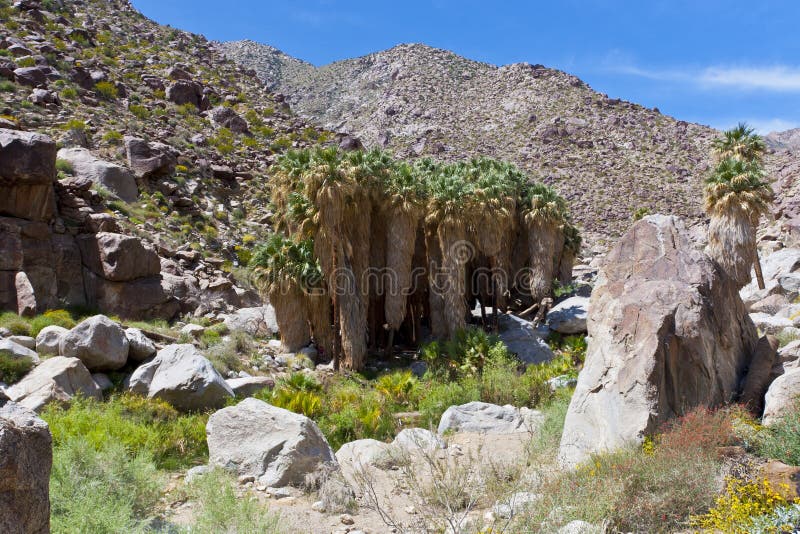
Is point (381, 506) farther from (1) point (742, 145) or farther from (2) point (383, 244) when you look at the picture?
(1) point (742, 145)

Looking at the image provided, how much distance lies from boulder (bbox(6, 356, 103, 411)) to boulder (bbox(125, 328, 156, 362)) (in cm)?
210

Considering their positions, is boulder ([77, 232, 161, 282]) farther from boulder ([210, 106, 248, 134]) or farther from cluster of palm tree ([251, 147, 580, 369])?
boulder ([210, 106, 248, 134])

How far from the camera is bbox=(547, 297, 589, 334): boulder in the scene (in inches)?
969

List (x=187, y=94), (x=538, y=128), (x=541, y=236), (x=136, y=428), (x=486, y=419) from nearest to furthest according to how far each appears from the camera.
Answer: (x=136, y=428)
(x=486, y=419)
(x=541, y=236)
(x=187, y=94)
(x=538, y=128)

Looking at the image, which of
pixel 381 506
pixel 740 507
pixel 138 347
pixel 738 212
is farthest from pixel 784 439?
pixel 738 212

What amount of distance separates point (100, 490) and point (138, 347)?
8995mm

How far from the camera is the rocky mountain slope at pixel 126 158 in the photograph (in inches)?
755

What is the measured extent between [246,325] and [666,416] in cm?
1868

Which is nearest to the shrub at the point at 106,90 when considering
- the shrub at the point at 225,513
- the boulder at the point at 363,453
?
the boulder at the point at 363,453

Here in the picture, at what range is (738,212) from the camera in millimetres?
23078

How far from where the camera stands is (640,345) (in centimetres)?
888

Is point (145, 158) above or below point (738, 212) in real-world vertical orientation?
above

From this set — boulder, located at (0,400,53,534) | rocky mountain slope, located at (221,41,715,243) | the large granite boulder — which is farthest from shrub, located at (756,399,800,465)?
rocky mountain slope, located at (221,41,715,243)

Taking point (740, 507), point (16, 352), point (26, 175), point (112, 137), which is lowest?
point (740, 507)
